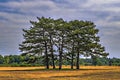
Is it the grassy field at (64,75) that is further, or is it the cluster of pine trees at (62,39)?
the cluster of pine trees at (62,39)

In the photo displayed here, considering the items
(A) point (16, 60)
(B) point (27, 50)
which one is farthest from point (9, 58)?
(B) point (27, 50)

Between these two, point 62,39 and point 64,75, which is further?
point 62,39

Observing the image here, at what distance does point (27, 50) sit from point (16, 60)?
86393mm

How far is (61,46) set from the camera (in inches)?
3103

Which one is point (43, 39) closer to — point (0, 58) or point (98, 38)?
point (98, 38)

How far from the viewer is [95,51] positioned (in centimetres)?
7756

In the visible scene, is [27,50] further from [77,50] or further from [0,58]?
[0,58]

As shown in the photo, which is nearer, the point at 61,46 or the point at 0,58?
the point at 61,46

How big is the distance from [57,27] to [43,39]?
16.4ft

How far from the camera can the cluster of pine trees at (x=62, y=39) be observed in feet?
252

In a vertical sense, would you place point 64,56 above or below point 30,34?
below

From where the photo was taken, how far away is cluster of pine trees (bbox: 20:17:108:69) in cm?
7694

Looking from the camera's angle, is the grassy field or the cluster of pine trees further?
the cluster of pine trees

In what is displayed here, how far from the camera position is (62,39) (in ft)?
258
